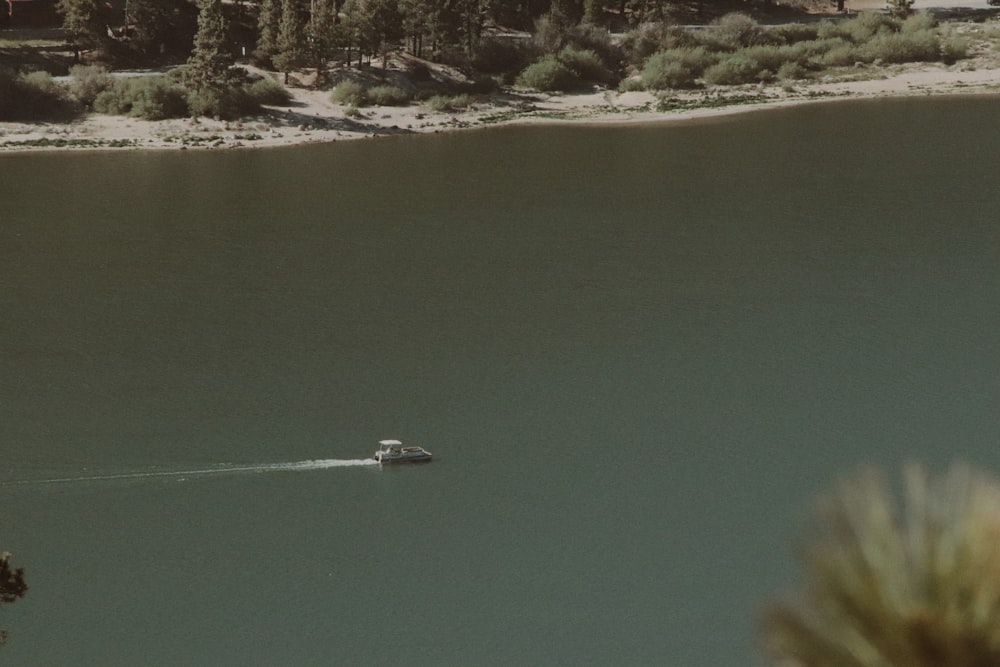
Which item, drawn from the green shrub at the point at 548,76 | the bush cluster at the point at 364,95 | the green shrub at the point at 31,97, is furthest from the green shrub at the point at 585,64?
the green shrub at the point at 31,97

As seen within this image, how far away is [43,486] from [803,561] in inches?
940

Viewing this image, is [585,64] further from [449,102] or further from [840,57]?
[840,57]

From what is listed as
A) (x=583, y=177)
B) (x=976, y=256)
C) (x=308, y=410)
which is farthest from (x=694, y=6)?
(x=308, y=410)

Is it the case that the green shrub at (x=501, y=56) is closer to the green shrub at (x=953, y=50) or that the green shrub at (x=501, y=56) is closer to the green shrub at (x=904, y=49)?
the green shrub at (x=904, y=49)

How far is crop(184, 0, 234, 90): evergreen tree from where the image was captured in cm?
6025

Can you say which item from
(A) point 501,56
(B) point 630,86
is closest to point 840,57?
Answer: (B) point 630,86

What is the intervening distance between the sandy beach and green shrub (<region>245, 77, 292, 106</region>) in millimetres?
480

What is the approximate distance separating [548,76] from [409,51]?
8.45 meters

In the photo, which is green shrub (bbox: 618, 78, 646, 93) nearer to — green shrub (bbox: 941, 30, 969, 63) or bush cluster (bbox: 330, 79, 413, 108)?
bush cluster (bbox: 330, 79, 413, 108)

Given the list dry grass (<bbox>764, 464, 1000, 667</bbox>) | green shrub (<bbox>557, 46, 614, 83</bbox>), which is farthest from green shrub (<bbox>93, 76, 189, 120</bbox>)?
dry grass (<bbox>764, 464, 1000, 667</bbox>)

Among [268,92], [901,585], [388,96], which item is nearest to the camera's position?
[901,585]

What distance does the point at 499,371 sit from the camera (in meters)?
32.1

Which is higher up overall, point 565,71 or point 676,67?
point 676,67

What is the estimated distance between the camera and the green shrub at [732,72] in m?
70.6
